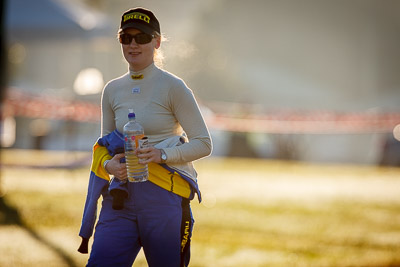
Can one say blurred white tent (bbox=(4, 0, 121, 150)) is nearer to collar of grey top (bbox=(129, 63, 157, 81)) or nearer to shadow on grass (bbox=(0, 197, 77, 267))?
shadow on grass (bbox=(0, 197, 77, 267))

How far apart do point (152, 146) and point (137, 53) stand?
20.1 inches

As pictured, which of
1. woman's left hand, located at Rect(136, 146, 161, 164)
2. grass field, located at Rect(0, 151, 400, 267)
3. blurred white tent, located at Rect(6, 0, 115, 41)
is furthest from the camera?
blurred white tent, located at Rect(6, 0, 115, 41)

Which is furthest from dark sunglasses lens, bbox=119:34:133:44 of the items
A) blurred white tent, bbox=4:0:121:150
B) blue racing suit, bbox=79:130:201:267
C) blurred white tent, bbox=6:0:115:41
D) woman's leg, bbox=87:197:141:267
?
blurred white tent, bbox=6:0:115:41

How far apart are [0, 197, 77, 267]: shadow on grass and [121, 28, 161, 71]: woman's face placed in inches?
156

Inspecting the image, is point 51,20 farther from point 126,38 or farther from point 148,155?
point 148,155

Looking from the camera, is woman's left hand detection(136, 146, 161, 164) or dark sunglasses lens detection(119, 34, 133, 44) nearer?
woman's left hand detection(136, 146, 161, 164)

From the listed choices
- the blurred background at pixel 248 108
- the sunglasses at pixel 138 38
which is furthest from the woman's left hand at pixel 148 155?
the blurred background at pixel 248 108

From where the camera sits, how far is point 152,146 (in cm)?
395

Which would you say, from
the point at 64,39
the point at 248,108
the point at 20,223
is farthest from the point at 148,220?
the point at 64,39

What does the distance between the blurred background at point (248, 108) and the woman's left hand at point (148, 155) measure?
798 millimetres

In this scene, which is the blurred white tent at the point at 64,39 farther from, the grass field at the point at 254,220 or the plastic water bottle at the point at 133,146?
the plastic water bottle at the point at 133,146

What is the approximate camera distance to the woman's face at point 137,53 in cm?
399

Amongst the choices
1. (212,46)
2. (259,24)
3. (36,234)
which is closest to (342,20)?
(259,24)

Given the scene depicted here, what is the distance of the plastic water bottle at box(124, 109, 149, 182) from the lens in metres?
3.83
